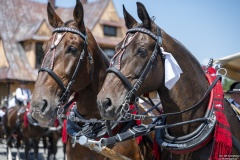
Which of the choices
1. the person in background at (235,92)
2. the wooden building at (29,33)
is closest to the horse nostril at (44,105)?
the person in background at (235,92)

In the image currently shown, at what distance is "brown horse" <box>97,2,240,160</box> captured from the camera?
332cm

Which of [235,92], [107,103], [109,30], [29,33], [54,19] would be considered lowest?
[29,33]

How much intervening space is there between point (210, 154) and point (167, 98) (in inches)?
24.7

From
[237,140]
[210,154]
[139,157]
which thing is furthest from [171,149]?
[139,157]

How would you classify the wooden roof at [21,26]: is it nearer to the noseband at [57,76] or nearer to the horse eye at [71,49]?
the noseband at [57,76]

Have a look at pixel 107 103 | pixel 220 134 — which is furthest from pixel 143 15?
pixel 220 134

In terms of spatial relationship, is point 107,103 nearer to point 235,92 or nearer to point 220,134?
point 220,134

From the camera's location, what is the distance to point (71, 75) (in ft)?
13.5

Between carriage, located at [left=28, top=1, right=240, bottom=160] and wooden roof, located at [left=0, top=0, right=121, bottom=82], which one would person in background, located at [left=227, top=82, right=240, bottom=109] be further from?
wooden roof, located at [left=0, top=0, right=121, bottom=82]

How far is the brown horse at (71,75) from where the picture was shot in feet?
12.7

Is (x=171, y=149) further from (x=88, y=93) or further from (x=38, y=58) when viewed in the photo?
(x=38, y=58)

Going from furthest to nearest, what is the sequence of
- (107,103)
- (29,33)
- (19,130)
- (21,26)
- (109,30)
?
1. (109,30)
2. (21,26)
3. (29,33)
4. (19,130)
5. (107,103)

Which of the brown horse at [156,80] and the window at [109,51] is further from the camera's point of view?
the window at [109,51]

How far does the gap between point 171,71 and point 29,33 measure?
23.6 meters
